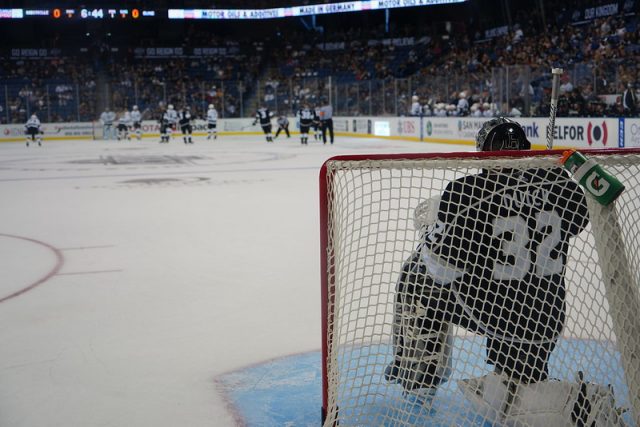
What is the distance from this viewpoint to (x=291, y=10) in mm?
32656

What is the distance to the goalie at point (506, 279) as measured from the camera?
7.15 feet

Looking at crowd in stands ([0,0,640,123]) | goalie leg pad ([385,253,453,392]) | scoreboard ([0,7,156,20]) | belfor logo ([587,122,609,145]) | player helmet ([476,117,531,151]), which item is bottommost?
goalie leg pad ([385,253,453,392])

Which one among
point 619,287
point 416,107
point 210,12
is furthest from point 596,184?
point 210,12

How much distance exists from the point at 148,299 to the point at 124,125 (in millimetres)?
21923

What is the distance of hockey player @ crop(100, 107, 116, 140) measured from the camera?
84.3 ft

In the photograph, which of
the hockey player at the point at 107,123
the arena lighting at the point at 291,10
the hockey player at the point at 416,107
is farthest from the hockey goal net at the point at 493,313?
the arena lighting at the point at 291,10

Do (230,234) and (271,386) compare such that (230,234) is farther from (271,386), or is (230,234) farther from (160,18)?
(160,18)

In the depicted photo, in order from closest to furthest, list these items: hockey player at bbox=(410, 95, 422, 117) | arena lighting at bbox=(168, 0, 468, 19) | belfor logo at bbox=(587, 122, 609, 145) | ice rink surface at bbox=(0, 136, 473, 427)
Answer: ice rink surface at bbox=(0, 136, 473, 427)
belfor logo at bbox=(587, 122, 609, 145)
hockey player at bbox=(410, 95, 422, 117)
arena lighting at bbox=(168, 0, 468, 19)

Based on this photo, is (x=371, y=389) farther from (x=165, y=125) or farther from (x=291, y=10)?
(x=291, y=10)

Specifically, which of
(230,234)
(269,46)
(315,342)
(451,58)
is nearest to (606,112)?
(230,234)

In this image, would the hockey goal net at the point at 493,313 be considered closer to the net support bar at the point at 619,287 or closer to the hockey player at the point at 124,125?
the net support bar at the point at 619,287

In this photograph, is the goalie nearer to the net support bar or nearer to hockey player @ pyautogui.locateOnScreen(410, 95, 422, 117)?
the net support bar

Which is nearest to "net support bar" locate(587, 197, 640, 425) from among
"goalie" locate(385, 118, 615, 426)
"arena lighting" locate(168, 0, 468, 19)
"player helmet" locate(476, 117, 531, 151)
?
"goalie" locate(385, 118, 615, 426)

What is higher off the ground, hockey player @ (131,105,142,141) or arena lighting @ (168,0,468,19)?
arena lighting @ (168,0,468,19)
